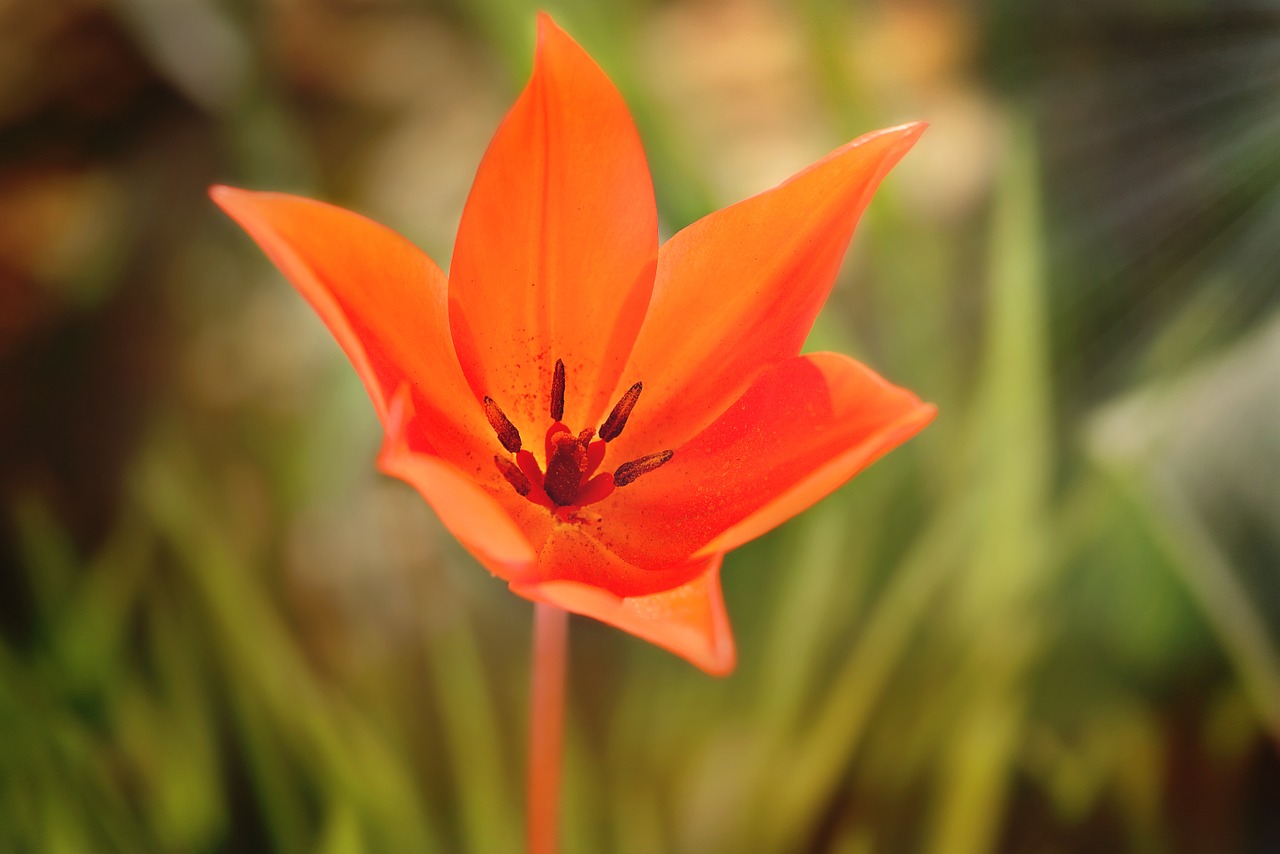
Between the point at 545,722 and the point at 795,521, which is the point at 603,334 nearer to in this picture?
the point at 545,722

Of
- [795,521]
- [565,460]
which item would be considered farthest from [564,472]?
[795,521]

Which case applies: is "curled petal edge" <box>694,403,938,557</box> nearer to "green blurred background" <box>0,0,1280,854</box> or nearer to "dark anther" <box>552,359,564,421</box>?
"dark anther" <box>552,359,564,421</box>

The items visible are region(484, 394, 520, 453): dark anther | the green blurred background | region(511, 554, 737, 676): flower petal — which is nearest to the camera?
region(511, 554, 737, 676): flower petal

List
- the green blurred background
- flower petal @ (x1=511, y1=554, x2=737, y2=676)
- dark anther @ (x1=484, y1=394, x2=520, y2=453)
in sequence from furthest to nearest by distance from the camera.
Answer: the green blurred background < dark anther @ (x1=484, y1=394, x2=520, y2=453) < flower petal @ (x1=511, y1=554, x2=737, y2=676)

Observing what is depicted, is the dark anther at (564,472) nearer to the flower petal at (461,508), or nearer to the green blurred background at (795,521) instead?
the flower petal at (461,508)

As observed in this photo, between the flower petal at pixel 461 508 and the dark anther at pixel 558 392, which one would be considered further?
the dark anther at pixel 558 392

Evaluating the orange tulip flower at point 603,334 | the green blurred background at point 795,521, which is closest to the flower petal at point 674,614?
the orange tulip flower at point 603,334

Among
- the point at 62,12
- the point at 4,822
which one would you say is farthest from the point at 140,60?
the point at 4,822

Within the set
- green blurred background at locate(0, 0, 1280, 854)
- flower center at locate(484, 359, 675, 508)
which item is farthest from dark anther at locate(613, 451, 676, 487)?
green blurred background at locate(0, 0, 1280, 854)
